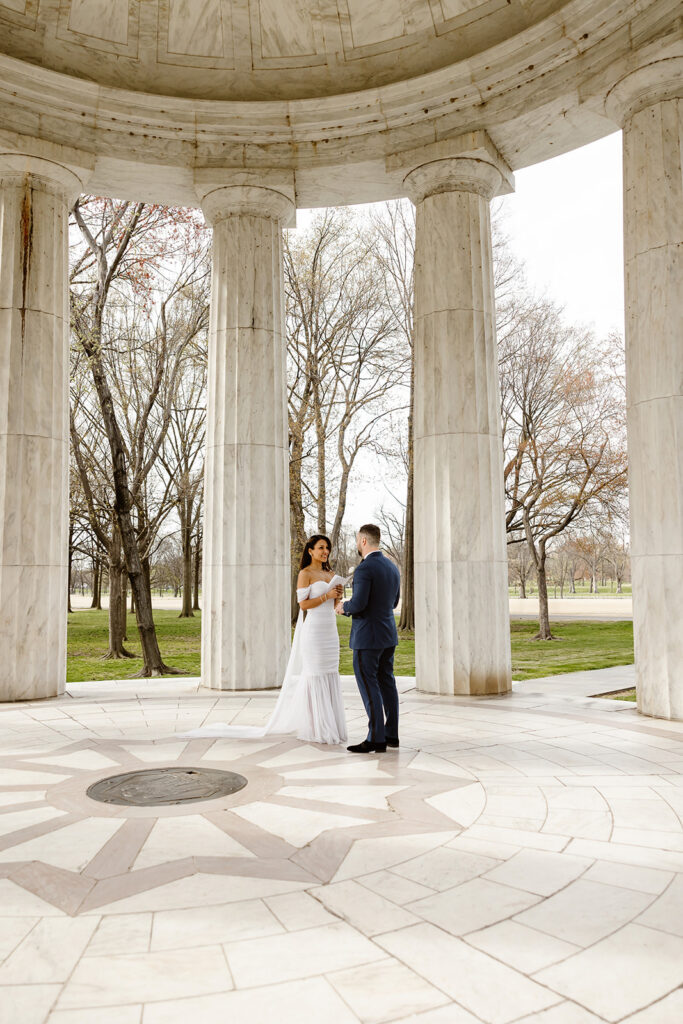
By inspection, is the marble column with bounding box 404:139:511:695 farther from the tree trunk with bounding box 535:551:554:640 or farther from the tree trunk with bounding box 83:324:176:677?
the tree trunk with bounding box 535:551:554:640

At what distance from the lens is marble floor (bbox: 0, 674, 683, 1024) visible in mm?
3736

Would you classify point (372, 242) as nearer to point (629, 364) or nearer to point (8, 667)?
point (629, 364)

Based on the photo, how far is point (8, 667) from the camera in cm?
1315

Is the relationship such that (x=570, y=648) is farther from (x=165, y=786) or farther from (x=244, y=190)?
(x=165, y=786)

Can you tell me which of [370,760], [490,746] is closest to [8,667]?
[370,760]

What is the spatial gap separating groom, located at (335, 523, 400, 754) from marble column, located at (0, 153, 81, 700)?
6.69m

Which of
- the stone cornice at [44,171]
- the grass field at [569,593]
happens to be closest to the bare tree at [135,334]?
the stone cornice at [44,171]

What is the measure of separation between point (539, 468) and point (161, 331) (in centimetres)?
1493

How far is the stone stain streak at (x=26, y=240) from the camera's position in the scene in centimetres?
1377

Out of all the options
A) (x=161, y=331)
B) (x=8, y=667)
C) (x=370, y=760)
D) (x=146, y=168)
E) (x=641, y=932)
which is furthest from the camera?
(x=161, y=331)

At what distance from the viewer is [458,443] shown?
45.8ft

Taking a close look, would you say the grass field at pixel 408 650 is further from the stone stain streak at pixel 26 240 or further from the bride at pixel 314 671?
the stone stain streak at pixel 26 240

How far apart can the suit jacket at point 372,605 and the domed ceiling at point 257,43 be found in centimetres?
1083

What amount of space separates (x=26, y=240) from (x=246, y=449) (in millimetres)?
5386
